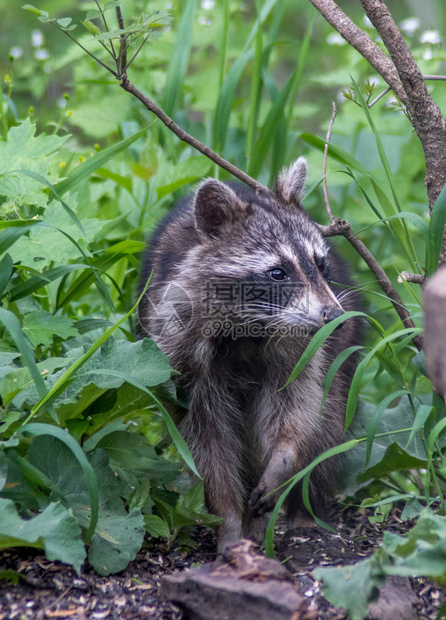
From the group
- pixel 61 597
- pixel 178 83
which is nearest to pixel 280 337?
pixel 61 597

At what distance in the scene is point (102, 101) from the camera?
20.2 ft

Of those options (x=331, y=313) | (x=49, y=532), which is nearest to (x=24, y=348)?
(x=49, y=532)

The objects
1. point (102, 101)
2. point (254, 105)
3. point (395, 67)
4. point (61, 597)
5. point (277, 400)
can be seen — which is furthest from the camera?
point (102, 101)

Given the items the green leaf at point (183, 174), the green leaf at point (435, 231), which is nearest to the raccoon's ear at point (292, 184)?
the green leaf at point (183, 174)

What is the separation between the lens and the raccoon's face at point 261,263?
11.1ft

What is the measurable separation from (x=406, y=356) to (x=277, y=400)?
226cm

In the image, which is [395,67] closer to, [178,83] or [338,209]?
[178,83]

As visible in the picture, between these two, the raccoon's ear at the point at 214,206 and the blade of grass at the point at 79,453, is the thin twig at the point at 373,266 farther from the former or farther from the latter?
the blade of grass at the point at 79,453

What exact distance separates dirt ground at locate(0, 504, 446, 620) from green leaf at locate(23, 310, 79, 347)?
36.5 inches

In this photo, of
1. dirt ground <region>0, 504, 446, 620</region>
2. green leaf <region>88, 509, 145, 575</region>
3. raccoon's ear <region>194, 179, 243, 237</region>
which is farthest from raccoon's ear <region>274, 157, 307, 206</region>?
green leaf <region>88, 509, 145, 575</region>

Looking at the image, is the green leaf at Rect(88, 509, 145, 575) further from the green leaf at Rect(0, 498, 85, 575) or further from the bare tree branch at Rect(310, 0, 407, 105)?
the bare tree branch at Rect(310, 0, 407, 105)

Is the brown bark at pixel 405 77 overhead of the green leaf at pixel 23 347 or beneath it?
overhead

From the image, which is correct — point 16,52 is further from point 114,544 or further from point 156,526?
point 114,544

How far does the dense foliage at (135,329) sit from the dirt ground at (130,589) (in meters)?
0.10
